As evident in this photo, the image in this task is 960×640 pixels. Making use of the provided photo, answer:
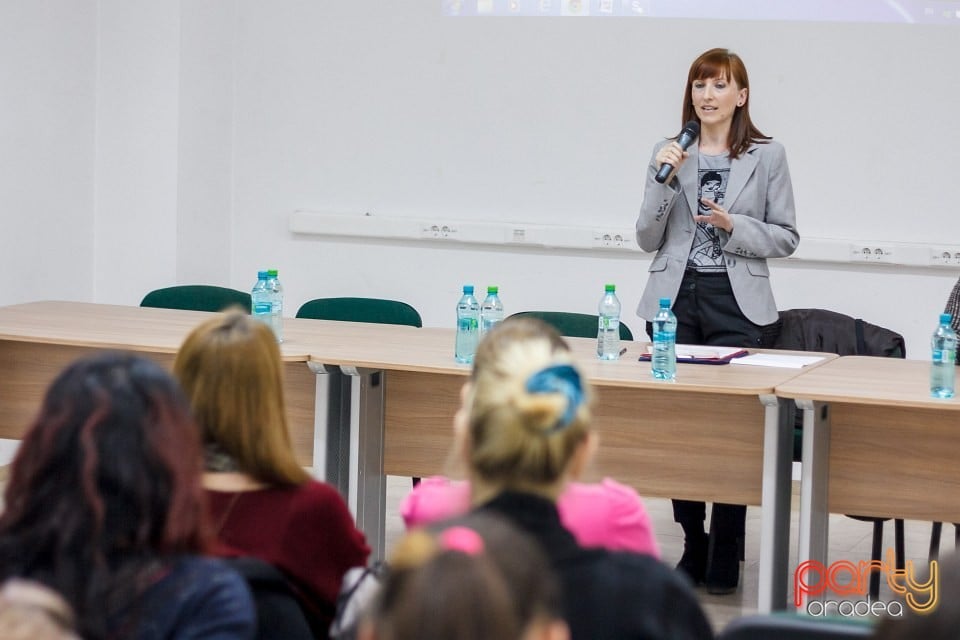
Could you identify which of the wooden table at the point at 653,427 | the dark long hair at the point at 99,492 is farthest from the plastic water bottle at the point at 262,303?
the dark long hair at the point at 99,492

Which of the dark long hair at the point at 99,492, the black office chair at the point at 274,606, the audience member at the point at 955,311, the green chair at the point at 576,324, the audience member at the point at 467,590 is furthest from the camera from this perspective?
the green chair at the point at 576,324

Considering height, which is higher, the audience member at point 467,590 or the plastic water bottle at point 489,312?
the plastic water bottle at point 489,312

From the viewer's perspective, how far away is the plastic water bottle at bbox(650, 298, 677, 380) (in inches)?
121

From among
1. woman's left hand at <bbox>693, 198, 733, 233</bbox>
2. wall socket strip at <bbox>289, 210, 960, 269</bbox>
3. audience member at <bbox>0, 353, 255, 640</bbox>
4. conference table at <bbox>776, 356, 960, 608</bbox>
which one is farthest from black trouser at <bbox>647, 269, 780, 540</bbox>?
audience member at <bbox>0, 353, 255, 640</bbox>

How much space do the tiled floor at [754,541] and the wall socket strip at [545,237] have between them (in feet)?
3.24

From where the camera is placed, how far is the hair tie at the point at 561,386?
4.81 ft

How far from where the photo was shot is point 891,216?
494 cm

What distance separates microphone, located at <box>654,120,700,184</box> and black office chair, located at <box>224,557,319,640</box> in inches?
85.6

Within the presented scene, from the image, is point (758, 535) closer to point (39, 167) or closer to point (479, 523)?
point (39, 167)

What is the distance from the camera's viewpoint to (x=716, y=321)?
3756 millimetres

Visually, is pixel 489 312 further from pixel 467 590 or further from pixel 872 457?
pixel 467 590

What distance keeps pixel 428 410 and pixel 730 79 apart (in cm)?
138

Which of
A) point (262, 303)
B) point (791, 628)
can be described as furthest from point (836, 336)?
point (791, 628)

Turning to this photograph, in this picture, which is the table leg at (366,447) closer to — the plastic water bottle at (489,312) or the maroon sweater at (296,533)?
the plastic water bottle at (489,312)
